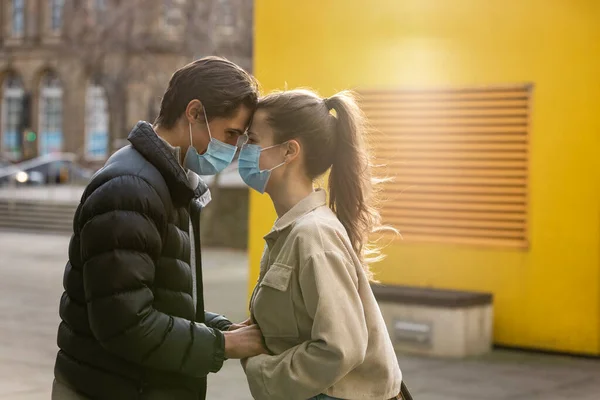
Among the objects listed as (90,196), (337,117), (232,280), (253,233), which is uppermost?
(337,117)

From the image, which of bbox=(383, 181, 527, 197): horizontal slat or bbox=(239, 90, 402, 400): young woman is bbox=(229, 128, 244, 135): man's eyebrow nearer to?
bbox=(239, 90, 402, 400): young woman

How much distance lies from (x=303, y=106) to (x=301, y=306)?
61 centimetres

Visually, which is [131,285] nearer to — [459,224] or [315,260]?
[315,260]

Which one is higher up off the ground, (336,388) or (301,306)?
(301,306)

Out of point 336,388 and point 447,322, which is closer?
point 336,388

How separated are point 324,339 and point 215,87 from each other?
2.88ft

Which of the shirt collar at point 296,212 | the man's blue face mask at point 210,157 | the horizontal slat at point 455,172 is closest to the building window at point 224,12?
the horizontal slat at point 455,172

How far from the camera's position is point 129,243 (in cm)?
325

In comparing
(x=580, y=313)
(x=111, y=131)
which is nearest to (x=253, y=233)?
(x=580, y=313)

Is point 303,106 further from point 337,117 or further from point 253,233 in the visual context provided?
point 253,233

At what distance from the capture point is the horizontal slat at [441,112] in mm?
10891

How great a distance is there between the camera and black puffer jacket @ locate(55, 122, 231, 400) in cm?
325

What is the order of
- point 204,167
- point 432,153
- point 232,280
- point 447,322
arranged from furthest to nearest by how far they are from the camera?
point 232,280 < point 432,153 < point 447,322 < point 204,167

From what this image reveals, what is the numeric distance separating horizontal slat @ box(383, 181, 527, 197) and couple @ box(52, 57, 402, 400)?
24.9 feet
